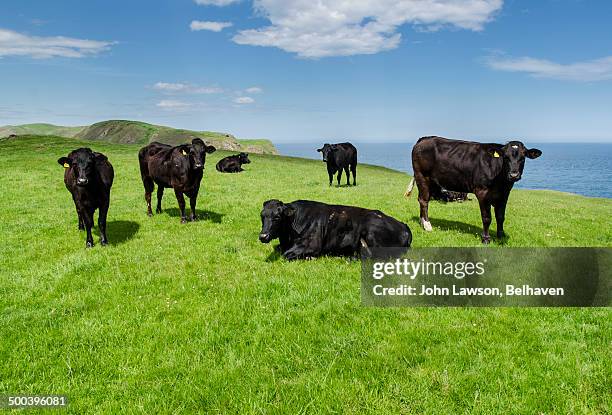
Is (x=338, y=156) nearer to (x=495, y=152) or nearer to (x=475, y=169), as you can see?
(x=475, y=169)

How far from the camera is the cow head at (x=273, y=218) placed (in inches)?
346

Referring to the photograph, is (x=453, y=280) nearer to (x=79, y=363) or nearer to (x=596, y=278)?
(x=596, y=278)

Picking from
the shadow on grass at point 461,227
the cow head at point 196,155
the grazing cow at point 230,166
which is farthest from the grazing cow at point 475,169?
the grazing cow at point 230,166

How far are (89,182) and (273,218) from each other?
5404 mm

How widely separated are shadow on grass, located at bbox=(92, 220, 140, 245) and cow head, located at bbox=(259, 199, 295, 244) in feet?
16.2

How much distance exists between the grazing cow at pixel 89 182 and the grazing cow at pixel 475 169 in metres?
9.82

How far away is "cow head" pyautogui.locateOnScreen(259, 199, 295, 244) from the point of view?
8.78 m

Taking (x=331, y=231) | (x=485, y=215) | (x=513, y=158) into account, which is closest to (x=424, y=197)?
(x=485, y=215)

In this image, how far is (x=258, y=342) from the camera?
5660 millimetres

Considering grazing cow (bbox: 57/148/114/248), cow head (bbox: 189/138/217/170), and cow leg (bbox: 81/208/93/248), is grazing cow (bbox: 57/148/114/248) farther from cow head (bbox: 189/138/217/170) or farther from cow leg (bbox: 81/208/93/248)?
cow head (bbox: 189/138/217/170)

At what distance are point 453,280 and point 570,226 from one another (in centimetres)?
861

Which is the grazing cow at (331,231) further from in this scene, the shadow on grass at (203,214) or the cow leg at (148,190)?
the cow leg at (148,190)

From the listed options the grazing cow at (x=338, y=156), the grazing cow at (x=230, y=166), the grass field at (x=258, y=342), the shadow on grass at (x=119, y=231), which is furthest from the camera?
the grazing cow at (x=230, y=166)

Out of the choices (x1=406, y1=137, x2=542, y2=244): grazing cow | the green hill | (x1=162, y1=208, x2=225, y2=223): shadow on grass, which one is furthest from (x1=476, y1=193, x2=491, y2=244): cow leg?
the green hill
